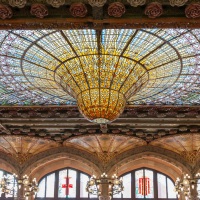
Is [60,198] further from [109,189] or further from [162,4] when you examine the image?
[162,4]

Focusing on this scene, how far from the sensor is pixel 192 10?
8742 millimetres

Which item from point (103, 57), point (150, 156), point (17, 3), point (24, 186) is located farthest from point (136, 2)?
point (24, 186)

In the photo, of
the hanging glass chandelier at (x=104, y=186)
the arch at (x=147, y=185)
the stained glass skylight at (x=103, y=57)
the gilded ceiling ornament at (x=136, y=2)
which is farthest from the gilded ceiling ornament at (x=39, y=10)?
the arch at (x=147, y=185)

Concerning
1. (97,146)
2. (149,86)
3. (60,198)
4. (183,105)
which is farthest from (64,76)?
(60,198)

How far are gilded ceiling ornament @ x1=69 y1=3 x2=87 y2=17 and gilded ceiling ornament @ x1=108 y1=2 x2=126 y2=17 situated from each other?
1.83 ft

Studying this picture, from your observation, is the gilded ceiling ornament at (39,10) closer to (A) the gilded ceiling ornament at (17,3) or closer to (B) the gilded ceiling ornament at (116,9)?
(A) the gilded ceiling ornament at (17,3)

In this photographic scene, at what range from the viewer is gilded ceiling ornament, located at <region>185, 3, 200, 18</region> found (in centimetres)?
867

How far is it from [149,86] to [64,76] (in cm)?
284

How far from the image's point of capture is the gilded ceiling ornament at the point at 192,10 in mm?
8672

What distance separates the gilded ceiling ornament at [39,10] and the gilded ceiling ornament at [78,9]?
0.58 metres

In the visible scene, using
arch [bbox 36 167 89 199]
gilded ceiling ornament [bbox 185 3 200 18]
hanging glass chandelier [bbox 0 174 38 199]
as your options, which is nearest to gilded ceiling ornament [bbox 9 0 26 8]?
gilded ceiling ornament [bbox 185 3 200 18]

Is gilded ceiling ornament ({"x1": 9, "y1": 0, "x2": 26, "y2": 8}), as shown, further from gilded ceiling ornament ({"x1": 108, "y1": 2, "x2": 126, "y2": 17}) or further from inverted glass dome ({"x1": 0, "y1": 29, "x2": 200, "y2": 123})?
gilded ceiling ornament ({"x1": 108, "y1": 2, "x2": 126, "y2": 17})

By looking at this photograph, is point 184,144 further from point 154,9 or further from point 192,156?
point 154,9

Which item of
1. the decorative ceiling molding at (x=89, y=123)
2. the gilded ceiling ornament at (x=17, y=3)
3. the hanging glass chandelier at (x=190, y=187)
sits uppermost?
the gilded ceiling ornament at (x=17, y=3)
